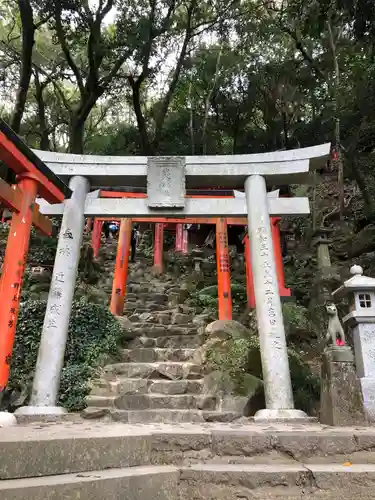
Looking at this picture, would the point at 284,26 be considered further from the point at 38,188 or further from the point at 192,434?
the point at 192,434

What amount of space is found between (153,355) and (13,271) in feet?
9.51

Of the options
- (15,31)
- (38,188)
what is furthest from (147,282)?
(15,31)

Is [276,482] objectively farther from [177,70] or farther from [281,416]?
[177,70]

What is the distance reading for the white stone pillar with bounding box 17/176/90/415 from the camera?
206 inches

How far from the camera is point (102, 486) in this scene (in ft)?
7.11

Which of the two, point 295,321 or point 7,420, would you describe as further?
point 295,321

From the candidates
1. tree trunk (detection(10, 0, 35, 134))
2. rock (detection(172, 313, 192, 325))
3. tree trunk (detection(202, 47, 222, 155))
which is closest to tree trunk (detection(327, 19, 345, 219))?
tree trunk (detection(202, 47, 222, 155))

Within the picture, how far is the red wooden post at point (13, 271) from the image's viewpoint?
487cm

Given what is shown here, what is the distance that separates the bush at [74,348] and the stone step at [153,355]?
285 millimetres

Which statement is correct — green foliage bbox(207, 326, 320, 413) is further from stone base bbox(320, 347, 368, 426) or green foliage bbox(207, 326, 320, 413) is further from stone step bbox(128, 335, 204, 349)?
stone base bbox(320, 347, 368, 426)

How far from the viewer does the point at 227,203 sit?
6.52m

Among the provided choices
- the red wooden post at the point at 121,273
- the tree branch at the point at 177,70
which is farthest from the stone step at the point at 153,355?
the tree branch at the point at 177,70

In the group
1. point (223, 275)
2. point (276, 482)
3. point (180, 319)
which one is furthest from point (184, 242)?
point (276, 482)

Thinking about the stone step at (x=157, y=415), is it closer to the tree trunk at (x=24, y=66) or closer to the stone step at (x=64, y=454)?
the stone step at (x=64, y=454)
